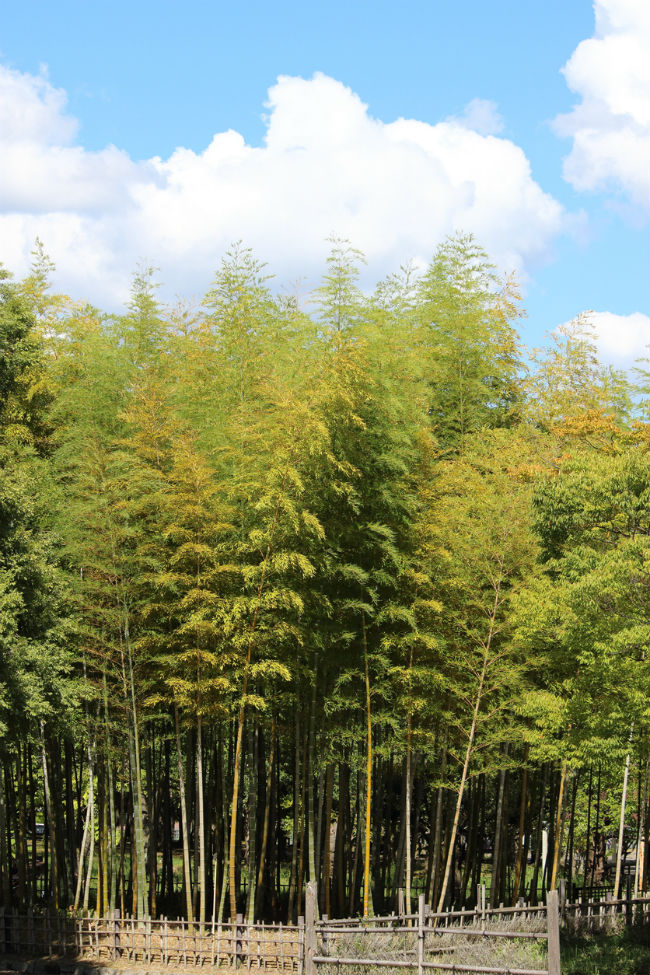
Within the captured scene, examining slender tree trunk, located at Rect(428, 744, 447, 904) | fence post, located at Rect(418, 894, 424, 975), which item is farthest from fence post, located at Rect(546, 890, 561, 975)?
slender tree trunk, located at Rect(428, 744, 447, 904)

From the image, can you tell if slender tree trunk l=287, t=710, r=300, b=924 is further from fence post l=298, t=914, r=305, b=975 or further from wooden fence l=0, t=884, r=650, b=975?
fence post l=298, t=914, r=305, b=975

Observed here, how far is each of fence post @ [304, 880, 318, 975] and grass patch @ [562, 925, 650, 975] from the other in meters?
2.70

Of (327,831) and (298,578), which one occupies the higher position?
(298,578)

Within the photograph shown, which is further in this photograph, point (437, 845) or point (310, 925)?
point (437, 845)

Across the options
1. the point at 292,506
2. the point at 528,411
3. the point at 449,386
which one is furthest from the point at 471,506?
the point at 528,411

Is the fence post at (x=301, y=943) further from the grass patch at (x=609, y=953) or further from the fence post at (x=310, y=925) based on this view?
the grass patch at (x=609, y=953)

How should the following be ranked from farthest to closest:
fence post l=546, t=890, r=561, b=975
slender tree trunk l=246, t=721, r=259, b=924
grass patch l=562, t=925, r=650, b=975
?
slender tree trunk l=246, t=721, r=259, b=924
grass patch l=562, t=925, r=650, b=975
fence post l=546, t=890, r=561, b=975

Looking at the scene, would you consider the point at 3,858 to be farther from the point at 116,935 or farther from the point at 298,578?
the point at 298,578

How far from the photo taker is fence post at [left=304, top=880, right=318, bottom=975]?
7961mm

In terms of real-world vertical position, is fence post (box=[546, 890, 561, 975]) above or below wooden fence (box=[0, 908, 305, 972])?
above

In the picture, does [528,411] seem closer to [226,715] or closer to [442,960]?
[226,715]

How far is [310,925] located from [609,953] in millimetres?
3859

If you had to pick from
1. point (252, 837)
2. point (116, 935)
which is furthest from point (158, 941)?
point (252, 837)

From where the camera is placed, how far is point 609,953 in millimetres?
10164
